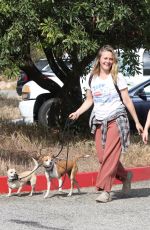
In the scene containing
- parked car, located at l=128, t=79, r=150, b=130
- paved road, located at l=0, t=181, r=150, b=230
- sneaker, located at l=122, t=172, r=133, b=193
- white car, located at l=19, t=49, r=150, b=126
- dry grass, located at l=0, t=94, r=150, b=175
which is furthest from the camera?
white car, located at l=19, t=49, r=150, b=126

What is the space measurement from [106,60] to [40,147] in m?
3.42

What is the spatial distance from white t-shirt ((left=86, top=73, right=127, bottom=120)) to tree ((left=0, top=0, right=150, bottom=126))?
1.66m

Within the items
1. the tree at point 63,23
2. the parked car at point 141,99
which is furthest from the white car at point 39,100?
the tree at point 63,23

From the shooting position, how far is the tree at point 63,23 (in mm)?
9805

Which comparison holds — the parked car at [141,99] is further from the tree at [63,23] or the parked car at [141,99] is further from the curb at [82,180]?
the curb at [82,180]

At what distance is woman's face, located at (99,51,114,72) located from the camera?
27.2ft

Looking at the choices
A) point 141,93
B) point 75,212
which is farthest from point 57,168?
point 141,93

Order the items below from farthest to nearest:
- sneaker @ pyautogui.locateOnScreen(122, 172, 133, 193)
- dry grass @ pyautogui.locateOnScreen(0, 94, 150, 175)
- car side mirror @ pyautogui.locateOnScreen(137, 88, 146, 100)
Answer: car side mirror @ pyautogui.locateOnScreen(137, 88, 146, 100) < dry grass @ pyautogui.locateOnScreen(0, 94, 150, 175) < sneaker @ pyautogui.locateOnScreen(122, 172, 133, 193)

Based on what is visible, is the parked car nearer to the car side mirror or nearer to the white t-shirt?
the car side mirror

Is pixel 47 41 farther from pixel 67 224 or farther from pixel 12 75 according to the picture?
pixel 67 224

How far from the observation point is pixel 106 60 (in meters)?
8.29

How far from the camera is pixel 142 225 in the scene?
7168mm

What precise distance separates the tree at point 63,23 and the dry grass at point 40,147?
1.43 meters

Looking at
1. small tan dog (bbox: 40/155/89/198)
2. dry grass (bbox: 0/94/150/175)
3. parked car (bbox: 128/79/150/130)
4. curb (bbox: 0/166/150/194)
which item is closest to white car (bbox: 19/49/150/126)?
parked car (bbox: 128/79/150/130)
